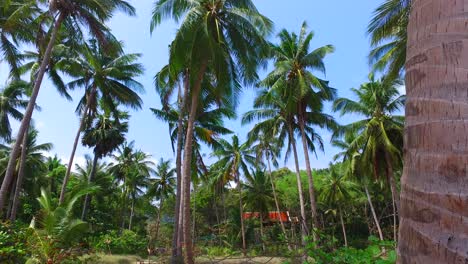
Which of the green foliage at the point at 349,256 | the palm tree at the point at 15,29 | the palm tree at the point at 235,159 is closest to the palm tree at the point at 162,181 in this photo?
the palm tree at the point at 235,159

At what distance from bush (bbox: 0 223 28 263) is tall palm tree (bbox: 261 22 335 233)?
1265 centimetres

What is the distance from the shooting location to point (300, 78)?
1895cm

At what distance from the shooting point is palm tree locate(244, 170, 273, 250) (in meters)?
32.7

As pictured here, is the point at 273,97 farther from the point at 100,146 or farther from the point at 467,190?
the point at 467,190

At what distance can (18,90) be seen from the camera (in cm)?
2731

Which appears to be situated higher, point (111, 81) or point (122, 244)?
point (111, 81)

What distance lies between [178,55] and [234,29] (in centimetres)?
228

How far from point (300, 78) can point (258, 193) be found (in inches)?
631

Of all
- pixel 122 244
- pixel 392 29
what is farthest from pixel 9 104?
pixel 392 29

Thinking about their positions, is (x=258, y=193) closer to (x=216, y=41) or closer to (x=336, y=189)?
(x=336, y=189)

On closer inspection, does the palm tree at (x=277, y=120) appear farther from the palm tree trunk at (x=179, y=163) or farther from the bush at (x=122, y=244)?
the bush at (x=122, y=244)

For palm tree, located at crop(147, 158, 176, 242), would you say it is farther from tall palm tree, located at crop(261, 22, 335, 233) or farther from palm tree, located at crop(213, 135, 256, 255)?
tall palm tree, located at crop(261, 22, 335, 233)

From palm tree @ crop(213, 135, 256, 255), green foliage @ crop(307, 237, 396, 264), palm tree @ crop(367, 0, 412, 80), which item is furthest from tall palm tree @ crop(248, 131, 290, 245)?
green foliage @ crop(307, 237, 396, 264)

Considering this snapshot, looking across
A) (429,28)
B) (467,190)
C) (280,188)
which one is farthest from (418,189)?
(280,188)
